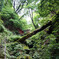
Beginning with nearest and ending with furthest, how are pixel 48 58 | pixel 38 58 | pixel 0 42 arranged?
pixel 48 58 → pixel 0 42 → pixel 38 58

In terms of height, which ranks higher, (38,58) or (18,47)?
(18,47)

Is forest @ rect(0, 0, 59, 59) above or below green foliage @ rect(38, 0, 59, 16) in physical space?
below

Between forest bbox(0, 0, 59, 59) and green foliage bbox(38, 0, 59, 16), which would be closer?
green foliage bbox(38, 0, 59, 16)

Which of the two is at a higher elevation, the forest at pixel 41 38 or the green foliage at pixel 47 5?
the green foliage at pixel 47 5

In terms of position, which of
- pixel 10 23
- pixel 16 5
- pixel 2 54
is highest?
pixel 16 5

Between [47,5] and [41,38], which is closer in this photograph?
[47,5]

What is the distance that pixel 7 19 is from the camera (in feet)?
27.5

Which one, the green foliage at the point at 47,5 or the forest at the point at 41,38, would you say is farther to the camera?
the forest at the point at 41,38

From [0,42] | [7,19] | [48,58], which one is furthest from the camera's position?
[7,19]

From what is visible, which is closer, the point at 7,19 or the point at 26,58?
the point at 26,58

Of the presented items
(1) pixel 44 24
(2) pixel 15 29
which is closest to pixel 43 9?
(1) pixel 44 24

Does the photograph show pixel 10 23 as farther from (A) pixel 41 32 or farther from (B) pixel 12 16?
(A) pixel 41 32

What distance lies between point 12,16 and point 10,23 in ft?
3.10

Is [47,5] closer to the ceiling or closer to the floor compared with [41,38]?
closer to the ceiling
